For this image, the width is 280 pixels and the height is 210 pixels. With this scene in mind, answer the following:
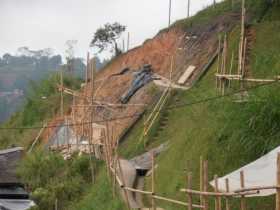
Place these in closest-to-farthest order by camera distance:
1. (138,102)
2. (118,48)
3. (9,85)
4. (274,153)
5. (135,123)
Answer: (274,153)
(135,123)
(138,102)
(118,48)
(9,85)

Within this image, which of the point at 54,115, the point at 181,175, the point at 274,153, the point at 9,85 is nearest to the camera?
the point at 274,153

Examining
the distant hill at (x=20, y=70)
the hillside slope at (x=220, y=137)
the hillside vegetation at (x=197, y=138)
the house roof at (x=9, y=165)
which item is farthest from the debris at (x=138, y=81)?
the distant hill at (x=20, y=70)

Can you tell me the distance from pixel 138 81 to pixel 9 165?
20.2 ft

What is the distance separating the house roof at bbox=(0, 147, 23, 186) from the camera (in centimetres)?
1714

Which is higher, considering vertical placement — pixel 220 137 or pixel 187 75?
pixel 187 75

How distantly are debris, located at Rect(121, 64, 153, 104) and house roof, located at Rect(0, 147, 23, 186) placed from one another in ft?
13.4

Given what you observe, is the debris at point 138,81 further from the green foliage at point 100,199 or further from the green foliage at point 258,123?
the green foliage at point 258,123

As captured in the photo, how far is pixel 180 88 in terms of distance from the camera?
20.5 m

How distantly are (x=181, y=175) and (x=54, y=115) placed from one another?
17.1 m

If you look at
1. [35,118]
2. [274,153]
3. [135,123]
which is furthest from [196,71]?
[274,153]

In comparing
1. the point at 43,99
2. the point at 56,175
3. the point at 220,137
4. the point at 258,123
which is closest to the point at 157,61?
the point at 43,99

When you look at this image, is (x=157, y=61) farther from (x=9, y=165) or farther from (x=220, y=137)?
(x=220, y=137)

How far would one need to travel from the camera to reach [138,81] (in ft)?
75.2

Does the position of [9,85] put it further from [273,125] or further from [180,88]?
[273,125]
